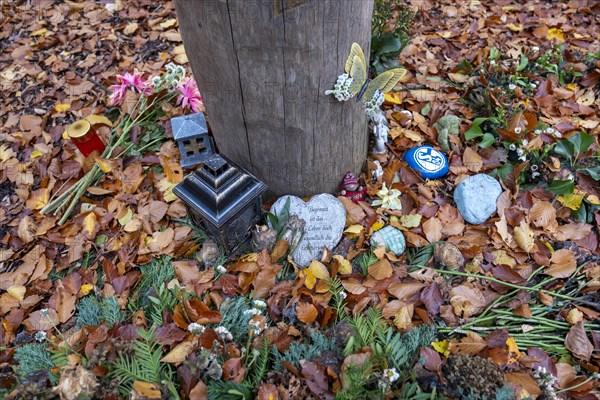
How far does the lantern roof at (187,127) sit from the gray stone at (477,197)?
4.66 ft

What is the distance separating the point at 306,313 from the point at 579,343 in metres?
1.14

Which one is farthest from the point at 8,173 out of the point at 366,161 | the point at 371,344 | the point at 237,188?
the point at 371,344

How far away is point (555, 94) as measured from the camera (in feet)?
8.79

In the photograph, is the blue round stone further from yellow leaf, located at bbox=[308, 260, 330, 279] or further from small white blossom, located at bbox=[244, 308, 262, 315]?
small white blossom, located at bbox=[244, 308, 262, 315]

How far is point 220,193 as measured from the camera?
1.83 meters

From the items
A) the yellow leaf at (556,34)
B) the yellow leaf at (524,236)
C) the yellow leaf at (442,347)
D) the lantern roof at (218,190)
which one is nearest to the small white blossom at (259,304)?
the lantern roof at (218,190)

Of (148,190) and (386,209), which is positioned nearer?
(386,209)

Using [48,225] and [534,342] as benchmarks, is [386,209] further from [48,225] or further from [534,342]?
[48,225]

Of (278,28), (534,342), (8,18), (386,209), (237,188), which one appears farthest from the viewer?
(8,18)

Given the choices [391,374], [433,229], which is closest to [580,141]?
[433,229]

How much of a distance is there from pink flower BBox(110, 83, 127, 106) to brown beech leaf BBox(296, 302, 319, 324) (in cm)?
183

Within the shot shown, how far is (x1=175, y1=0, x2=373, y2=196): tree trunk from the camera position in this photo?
149 cm

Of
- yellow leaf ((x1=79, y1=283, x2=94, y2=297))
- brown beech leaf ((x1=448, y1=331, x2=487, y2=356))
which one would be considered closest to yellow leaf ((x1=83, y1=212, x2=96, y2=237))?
yellow leaf ((x1=79, y1=283, x2=94, y2=297))

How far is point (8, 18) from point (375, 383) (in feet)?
13.6
